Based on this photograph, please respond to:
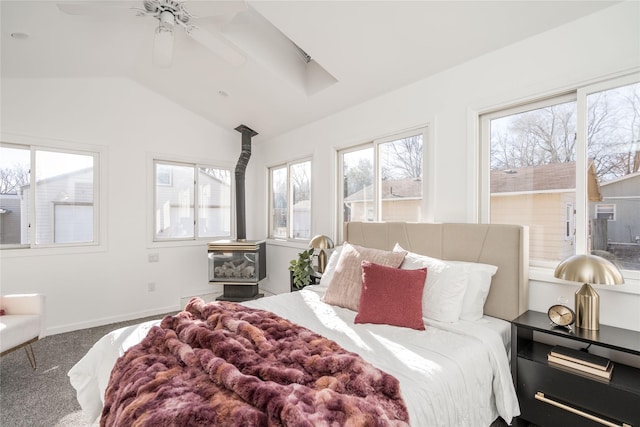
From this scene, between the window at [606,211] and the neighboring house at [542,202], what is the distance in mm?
55

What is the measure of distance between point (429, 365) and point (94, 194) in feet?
13.8

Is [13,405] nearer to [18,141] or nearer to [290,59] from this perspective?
[18,141]

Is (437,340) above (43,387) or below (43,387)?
above

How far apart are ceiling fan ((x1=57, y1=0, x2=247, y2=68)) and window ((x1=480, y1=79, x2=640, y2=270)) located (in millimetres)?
2105

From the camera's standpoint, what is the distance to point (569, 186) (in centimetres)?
206

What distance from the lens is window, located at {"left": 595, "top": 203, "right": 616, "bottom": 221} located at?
1864mm

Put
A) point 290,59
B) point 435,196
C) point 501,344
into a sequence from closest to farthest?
1. point 501,344
2. point 435,196
3. point 290,59

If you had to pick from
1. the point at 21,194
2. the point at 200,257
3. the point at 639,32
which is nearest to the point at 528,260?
the point at 639,32

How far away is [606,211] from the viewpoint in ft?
6.18

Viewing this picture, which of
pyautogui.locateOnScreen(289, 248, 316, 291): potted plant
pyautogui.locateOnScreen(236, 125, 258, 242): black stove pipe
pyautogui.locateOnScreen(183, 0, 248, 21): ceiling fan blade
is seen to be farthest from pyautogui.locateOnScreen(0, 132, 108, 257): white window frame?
pyautogui.locateOnScreen(183, 0, 248, 21): ceiling fan blade

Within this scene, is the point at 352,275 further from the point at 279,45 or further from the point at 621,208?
the point at 279,45

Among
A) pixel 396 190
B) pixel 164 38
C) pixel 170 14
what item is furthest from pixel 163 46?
pixel 396 190

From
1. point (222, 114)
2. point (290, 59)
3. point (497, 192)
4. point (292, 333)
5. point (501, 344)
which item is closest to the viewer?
point (292, 333)

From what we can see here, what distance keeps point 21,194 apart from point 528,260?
500 centimetres
